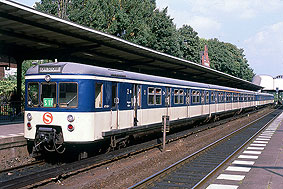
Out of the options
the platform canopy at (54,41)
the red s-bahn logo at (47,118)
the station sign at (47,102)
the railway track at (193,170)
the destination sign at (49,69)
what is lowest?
the railway track at (193,170)

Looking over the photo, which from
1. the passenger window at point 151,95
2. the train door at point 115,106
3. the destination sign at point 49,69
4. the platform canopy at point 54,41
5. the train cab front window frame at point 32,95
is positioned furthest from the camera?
the passenger window at point 151,95

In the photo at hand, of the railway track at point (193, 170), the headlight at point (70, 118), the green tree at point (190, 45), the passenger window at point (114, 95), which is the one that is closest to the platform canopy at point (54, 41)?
the passenger window at point (114, 95)

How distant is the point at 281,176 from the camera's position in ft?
34.1

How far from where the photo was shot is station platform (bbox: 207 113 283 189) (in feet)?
31.1

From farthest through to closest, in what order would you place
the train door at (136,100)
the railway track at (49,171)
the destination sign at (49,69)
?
1. the train door at (136,100)
2. the destination sign at (49,69)
3. the railway track at (49,171)

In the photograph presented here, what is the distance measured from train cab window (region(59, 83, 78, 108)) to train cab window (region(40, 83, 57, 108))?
231 mm

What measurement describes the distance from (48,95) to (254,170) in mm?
7427

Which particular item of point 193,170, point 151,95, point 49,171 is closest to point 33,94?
point 49,171

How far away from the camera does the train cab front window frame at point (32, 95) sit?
11.7m

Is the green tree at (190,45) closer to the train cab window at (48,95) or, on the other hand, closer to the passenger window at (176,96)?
the passenger window at (176,96)

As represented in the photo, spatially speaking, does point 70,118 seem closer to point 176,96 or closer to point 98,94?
point 98,94

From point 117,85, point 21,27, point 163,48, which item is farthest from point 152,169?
point 163,48

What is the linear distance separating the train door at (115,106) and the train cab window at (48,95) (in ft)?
7.31

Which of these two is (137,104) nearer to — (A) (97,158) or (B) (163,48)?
(A) (97,158)
